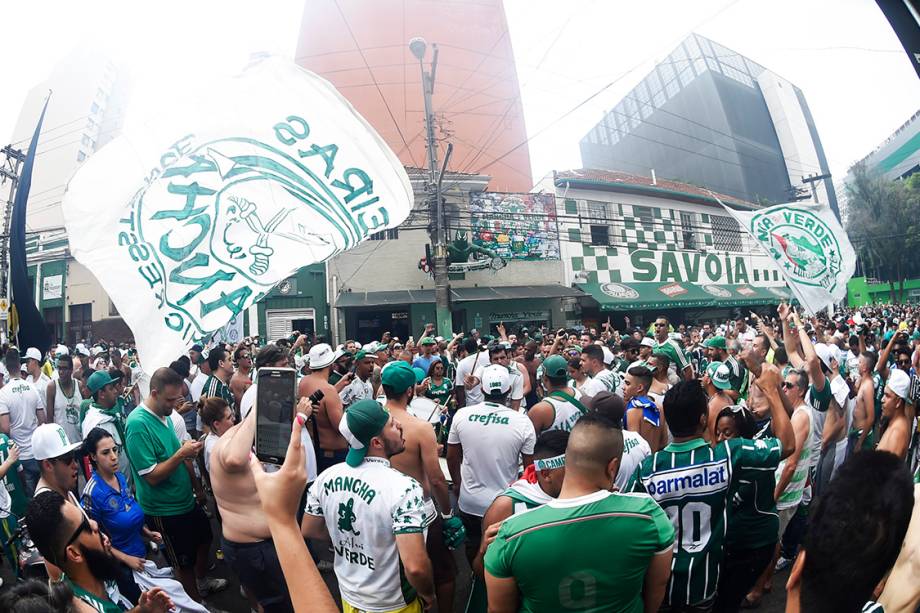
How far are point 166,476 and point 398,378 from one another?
71.4 inches

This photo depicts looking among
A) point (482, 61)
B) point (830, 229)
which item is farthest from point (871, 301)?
point (830, 229)

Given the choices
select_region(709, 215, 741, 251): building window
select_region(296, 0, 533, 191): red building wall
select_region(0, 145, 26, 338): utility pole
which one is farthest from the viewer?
select_region(296, 0, 533, 191): red building wall

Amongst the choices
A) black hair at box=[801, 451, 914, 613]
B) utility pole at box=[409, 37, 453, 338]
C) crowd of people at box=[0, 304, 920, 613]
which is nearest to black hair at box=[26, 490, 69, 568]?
crowd of people at box=[0, 304, 920, 613]

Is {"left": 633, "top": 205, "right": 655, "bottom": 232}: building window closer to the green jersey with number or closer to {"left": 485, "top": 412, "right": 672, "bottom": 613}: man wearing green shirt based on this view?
the green jersey with number

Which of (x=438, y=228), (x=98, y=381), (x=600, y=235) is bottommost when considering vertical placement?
(x=98, y=381)

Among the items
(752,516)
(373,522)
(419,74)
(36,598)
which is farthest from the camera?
(419,74)

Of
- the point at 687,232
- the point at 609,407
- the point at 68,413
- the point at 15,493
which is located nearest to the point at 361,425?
the point at 609,407

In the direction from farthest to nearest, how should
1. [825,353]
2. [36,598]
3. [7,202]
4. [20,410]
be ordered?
[7,202] < [825,353] < [20,410] < [36,598]

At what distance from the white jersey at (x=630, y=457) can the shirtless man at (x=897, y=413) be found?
4.29 feet

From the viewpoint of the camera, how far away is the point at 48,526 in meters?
2.28

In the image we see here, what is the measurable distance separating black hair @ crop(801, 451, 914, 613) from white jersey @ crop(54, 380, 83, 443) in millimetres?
7525

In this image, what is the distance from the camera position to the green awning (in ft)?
74.3

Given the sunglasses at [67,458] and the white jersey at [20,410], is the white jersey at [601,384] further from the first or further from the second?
the white jersey at [20,410]

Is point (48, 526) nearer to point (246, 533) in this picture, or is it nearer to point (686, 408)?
point (246, 533)
